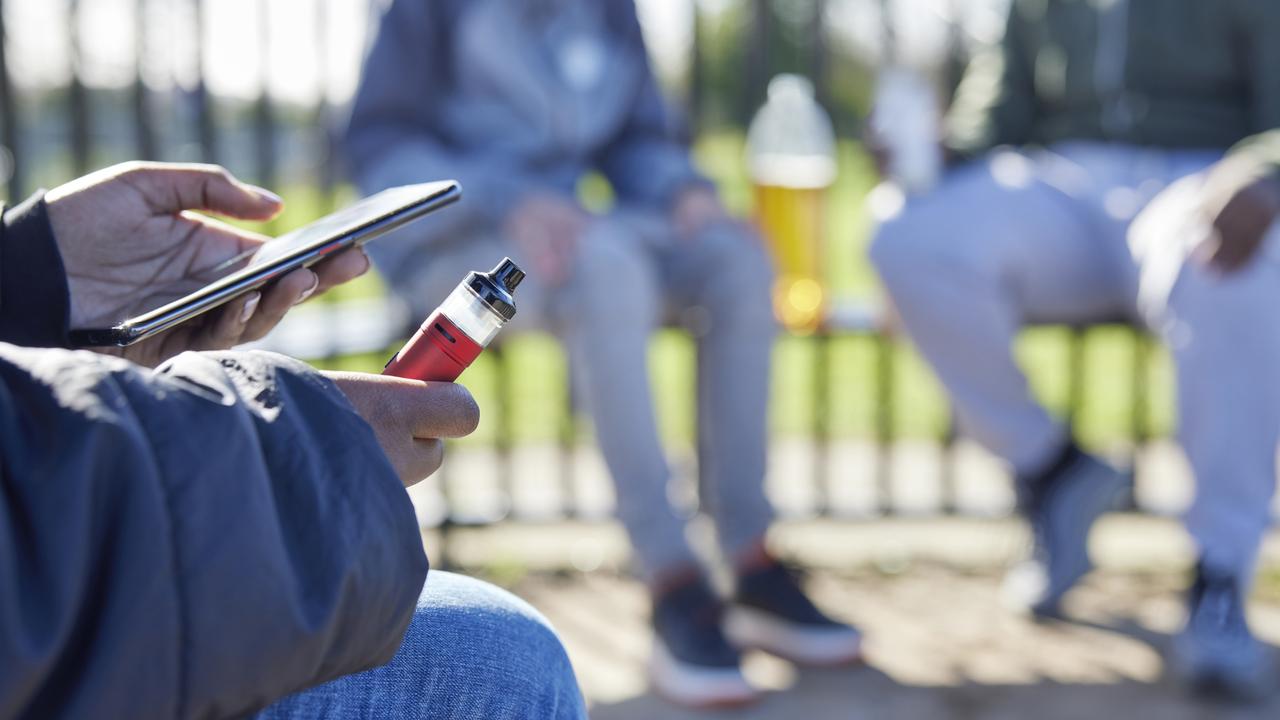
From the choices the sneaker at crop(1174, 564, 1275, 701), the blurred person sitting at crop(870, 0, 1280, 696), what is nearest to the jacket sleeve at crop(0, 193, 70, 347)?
the blurred person sitting at crop(870, 0, 1280, 696)

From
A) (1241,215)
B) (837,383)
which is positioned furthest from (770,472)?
(837,383)

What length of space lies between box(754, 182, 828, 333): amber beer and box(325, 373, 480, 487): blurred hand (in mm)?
2592

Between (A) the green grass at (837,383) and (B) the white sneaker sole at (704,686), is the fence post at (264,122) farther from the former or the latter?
(B) the white sneaker sole at (704,686)

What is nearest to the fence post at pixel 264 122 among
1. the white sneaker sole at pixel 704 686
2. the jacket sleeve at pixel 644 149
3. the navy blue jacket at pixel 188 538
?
the jacket sleeve at pixel 644 149

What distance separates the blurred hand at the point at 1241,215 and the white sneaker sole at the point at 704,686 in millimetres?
1250

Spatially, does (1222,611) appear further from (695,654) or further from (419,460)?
(419,460)

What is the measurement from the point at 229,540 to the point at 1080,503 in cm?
242

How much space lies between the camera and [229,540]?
0.77 metres

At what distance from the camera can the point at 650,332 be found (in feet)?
8.57

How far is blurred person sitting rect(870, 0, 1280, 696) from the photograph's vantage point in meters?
2.46

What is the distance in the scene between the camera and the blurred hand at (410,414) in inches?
40.1

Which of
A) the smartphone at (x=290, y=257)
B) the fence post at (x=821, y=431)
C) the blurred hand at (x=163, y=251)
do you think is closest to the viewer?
the smartphone at (x=290, y=257)

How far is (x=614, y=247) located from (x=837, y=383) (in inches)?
145

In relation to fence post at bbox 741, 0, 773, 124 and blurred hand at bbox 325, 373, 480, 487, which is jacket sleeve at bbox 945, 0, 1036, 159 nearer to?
fence post at bbox 741, 0, 773, 124
